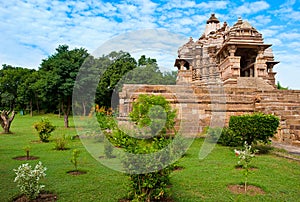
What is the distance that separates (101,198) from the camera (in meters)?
4.71

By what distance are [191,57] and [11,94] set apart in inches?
1291

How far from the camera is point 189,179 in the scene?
5.81 metres

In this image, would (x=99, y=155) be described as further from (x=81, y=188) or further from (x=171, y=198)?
(x=171, y=198)

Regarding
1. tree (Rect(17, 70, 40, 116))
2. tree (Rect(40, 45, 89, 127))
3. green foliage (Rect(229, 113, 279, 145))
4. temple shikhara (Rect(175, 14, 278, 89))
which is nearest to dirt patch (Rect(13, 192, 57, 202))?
green foliage (Rect(229, 113, 279, 145))

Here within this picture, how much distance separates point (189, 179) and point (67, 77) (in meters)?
14.8

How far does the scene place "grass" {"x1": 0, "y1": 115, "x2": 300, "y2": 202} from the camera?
15.8ft

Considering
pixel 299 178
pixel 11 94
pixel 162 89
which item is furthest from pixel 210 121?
pixel 11 94

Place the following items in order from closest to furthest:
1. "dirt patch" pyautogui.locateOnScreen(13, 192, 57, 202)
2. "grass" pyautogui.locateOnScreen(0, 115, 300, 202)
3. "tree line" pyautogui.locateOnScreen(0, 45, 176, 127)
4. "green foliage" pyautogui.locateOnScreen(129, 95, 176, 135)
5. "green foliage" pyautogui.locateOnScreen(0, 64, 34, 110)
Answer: "dirt patch" pyautogui.locateOnScreen(13, 192, 57, 202), "grass" pyautogui.locateOnScreen(0, 115, 300, 202), "tree line" pyautogui.locateOnScreen(0, 45, 176, 127), "green foliage" pyautogui.locateOnScreen(129, 95, 176, 135), "green foliage" pyautogui.locateOnScreen(0, 64, 34, 110)

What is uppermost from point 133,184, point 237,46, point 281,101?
point 237,46

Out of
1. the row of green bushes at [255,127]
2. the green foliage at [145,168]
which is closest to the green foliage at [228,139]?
the row of green bushes at [255,127]

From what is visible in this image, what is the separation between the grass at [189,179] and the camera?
4.83m

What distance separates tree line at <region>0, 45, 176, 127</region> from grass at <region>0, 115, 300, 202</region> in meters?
1.78

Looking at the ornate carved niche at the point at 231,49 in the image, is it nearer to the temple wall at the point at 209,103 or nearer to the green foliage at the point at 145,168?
the temple wall at the point at 209,103

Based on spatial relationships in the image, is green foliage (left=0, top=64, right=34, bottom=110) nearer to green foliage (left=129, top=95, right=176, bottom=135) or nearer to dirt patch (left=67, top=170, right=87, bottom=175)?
green foliage (left=129, top=95, right=176, bottom=135)
